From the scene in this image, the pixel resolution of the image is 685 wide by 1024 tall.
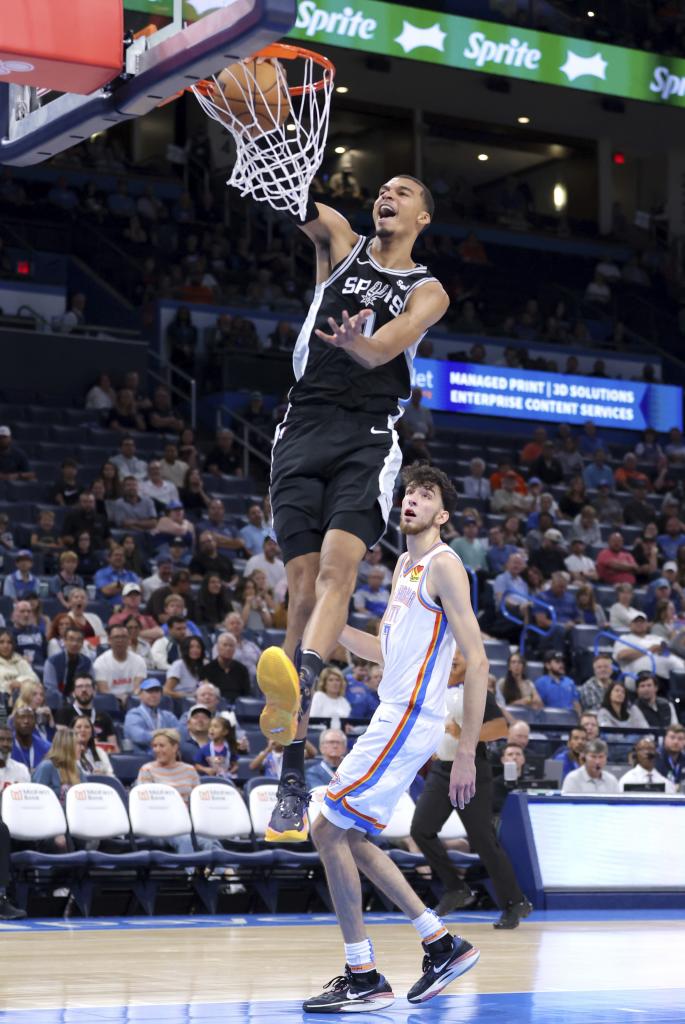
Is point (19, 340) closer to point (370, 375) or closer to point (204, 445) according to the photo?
point (204, 445)

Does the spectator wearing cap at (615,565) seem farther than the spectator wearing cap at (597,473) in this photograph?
No

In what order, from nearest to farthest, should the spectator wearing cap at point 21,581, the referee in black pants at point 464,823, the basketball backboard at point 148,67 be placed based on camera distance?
the basketball backboard at point 148,67 < the referee in black pants at point 464,823 < the spectator wearing cap at point 21,581

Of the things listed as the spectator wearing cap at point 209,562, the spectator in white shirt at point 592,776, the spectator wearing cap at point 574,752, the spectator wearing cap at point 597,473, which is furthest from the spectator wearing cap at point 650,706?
the spectator wearing cap at point 597,473

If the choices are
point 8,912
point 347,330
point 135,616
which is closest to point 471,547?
point 135,616

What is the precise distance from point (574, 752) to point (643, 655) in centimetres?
425

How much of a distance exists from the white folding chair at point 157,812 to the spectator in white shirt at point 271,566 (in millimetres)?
5203

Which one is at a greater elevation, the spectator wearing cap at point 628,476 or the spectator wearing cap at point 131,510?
the spectator wearing cap at point 628,476

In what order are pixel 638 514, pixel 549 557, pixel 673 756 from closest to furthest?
1. pixel 673 756
2. pixel 549 557
3. pixel 638 514

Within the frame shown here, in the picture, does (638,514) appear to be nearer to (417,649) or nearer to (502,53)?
(502,53)

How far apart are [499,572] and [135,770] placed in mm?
7537

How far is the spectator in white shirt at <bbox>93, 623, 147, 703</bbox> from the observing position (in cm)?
1376

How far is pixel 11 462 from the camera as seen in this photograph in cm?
1770

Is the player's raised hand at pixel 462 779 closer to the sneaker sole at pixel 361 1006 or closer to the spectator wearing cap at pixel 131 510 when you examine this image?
the sneaker sole at pixel 361 1006

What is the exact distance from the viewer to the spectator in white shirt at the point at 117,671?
13758mm
